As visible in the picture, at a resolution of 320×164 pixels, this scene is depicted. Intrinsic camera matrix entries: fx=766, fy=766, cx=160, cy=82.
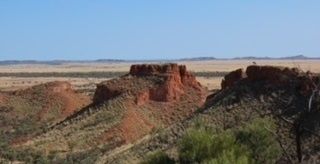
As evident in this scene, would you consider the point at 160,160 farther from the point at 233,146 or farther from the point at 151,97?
the point at 151,97

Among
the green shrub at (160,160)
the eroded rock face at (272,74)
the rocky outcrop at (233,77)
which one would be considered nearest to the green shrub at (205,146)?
the green shrub at (160,160)

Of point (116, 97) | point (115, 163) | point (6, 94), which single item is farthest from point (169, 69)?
point (6, 94)

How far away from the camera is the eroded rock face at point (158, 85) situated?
60.4 metres

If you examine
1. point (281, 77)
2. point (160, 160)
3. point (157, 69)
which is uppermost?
point (281, 77)

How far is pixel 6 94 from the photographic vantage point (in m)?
82.6

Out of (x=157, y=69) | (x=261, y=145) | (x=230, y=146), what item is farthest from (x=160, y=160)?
(x=157, y=69)

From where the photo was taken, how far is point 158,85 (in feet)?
198

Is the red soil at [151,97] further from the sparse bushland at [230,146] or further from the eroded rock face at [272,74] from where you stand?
the sparse bushland at [230,146]

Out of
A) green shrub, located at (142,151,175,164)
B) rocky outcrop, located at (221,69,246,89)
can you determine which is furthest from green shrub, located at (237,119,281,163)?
rocky outcrop, located at (221,69,246,89)

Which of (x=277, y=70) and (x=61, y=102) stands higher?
(x=277, y=70)


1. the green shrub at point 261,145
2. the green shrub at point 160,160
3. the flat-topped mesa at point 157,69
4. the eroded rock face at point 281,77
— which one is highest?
the eroded rock face at point 281,77

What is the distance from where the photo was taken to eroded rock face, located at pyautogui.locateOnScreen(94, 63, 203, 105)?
2378 inches

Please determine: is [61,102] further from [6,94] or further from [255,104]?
[255,104]

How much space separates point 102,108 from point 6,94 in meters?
24.9
